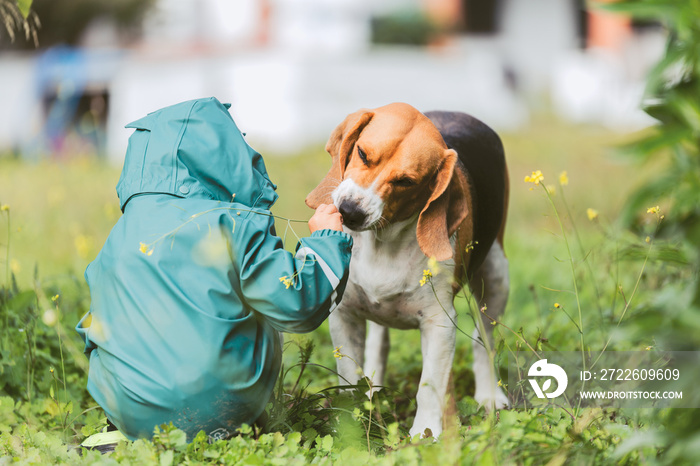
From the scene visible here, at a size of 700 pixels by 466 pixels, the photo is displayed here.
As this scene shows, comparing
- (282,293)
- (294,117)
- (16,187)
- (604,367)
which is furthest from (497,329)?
(294,117)

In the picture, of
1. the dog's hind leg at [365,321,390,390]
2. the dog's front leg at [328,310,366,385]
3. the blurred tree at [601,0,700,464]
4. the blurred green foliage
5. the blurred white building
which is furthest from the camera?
the blurred green foliage

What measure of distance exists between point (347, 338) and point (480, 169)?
3.62 ft

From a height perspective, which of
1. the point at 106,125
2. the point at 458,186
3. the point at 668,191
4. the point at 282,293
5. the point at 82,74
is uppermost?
the point at 668,191

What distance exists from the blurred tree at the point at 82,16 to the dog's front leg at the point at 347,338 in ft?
52.7

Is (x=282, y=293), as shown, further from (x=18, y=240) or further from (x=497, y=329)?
(x=18, y=240)

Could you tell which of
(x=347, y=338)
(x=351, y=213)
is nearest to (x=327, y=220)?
(x=351, y=213)

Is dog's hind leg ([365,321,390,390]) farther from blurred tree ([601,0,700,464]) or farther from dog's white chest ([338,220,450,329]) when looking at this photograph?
blurred tree ([601,0,700,464])

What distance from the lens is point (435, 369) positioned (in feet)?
10.00

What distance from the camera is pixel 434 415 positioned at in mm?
2998

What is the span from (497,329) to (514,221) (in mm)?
5619

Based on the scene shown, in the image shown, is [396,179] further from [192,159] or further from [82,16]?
[82,16]

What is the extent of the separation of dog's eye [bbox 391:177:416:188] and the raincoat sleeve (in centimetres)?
34

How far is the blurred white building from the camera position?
15.4m

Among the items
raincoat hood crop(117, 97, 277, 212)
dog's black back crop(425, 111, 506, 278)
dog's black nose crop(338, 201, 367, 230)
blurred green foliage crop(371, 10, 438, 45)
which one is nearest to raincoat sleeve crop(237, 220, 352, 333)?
dog's black nose crop(338, 201, 367, 230)
